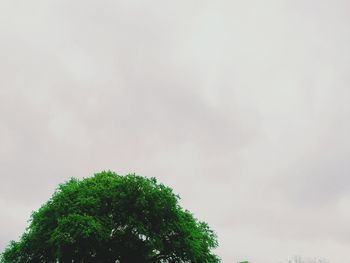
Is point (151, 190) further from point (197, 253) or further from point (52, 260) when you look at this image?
point (52, 260)

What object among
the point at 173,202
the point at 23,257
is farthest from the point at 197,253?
the point at 23,257

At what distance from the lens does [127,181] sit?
163 feet

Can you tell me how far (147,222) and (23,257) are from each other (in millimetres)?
14563

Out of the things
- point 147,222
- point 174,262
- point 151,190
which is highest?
point 151,190

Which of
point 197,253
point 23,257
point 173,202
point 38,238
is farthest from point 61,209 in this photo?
point 197,253

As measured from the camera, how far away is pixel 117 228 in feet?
159

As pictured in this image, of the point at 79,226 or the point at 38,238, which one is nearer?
the point at 79,226

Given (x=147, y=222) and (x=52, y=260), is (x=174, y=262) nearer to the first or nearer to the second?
(x=147, y=222)

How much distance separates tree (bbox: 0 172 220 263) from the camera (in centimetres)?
4650

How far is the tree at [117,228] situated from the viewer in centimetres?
4650

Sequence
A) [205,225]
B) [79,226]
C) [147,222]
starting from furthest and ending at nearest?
[205,225]
[147,222]
[79,226]

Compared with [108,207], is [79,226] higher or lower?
lower

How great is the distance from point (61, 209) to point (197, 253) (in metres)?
15.3

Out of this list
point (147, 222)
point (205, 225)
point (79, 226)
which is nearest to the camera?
point (79, 226)
